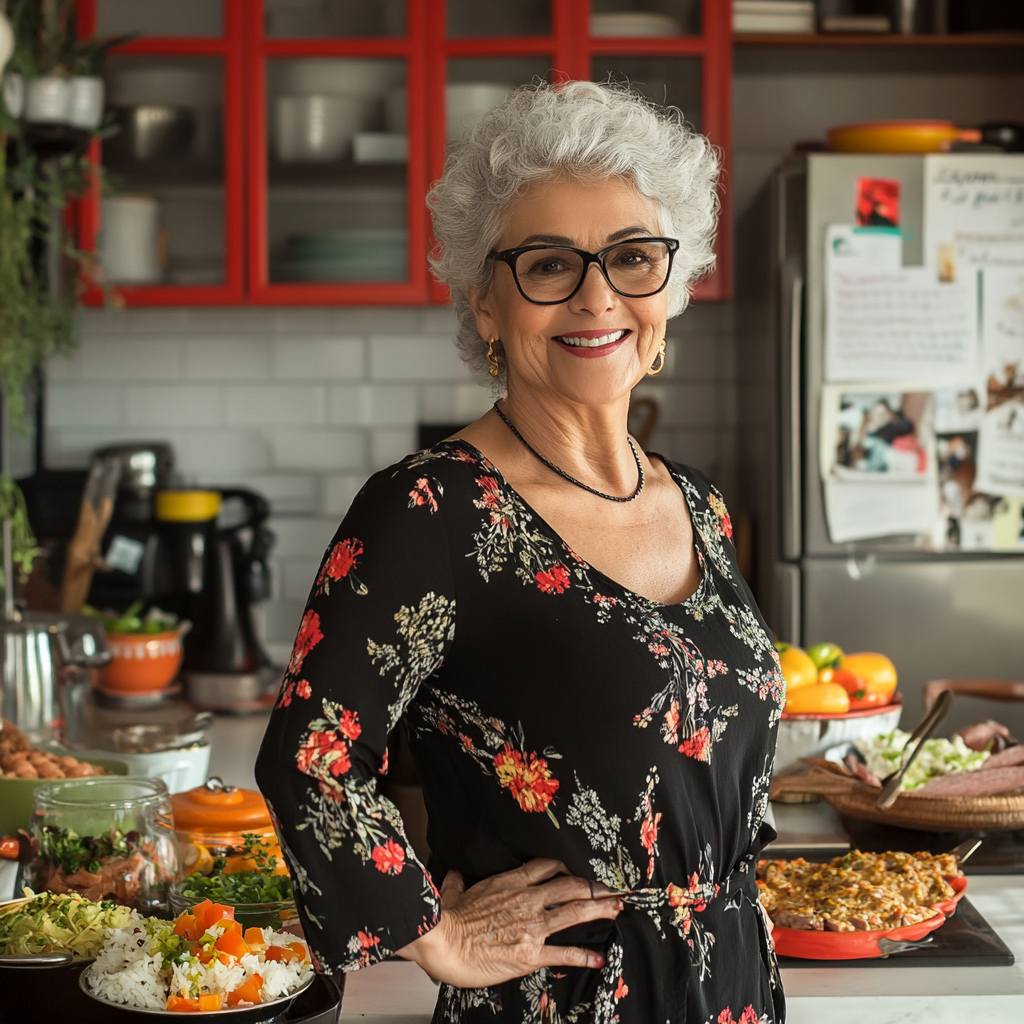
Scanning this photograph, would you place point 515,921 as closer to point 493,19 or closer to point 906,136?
point 906,136

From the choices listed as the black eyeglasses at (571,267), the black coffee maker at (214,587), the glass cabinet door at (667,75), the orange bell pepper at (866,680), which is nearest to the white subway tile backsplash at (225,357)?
the black coffee maker at (214,587)

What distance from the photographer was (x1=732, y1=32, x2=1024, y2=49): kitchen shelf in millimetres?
2943

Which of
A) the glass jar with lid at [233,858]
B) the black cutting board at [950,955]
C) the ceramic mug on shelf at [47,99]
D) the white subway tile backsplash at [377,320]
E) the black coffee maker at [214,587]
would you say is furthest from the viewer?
the white subway tile backsplash at [377,320]

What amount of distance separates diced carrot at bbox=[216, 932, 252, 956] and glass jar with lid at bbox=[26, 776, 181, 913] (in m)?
0.24

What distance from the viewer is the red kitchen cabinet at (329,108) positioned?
2.89 meters

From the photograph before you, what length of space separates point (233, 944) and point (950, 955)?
2.31ft

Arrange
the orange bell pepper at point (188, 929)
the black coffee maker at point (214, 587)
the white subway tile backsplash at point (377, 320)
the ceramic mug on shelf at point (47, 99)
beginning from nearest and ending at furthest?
1. the orange bell pepper at point (188, 929)
2. the ceramic mug on shelf at point (47, 99)
3. the black coffee maker at point (214, 587)
4. the white subway tile backsplash at point (377, 320)

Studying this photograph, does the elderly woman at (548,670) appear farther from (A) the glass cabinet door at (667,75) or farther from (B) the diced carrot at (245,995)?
(A) the glass cabinet door at (667,75)

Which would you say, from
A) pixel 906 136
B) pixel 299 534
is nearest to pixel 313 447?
pixel 299 534

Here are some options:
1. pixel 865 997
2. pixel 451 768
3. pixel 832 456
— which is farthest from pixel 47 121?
pixel 865 997

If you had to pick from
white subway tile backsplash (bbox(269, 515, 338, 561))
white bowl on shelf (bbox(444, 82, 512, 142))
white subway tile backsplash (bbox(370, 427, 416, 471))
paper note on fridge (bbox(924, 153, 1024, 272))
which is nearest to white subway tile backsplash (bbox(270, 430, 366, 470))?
white subway tile backsplash (bbox(370, 427, 416, 471))

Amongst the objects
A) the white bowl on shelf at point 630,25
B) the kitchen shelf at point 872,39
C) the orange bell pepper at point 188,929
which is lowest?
the orange bell pepper at point 188,929

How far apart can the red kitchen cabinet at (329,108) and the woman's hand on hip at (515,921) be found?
2.09 meters

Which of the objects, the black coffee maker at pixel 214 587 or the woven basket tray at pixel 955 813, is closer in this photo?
the woven basket tray at pixel 955 813
